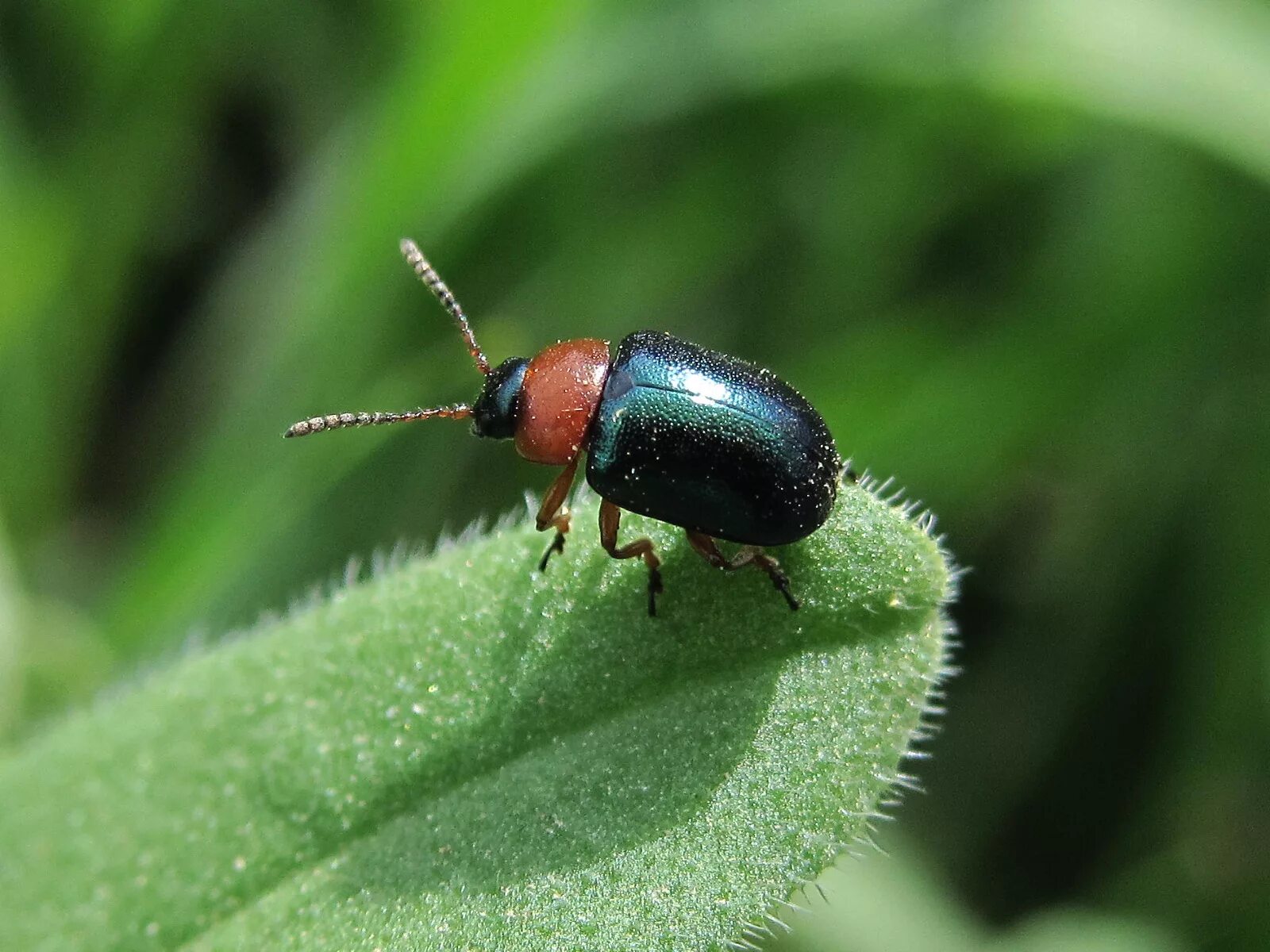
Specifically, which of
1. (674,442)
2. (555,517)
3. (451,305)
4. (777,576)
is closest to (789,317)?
(451,305)

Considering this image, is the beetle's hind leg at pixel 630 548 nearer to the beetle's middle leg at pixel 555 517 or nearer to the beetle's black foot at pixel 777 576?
the beetle's middle leg at pixel 555 517

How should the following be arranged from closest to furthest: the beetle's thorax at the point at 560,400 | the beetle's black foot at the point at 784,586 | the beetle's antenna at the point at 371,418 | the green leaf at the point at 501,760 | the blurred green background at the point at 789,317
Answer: the green leaf at the point at 501,760 < the beetle's black foot at the point at 784,586 < the beetle's thorax at the point at 560,400 < the beetle's antenna at the point at 371,418 < the blurred green background at the point at 789,317

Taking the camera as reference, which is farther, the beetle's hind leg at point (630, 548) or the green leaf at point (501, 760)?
the beetle's hind leg at point (630, 548)

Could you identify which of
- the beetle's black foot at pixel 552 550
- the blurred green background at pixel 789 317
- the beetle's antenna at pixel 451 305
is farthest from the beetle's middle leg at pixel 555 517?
the blurred green background at pixel 789 317

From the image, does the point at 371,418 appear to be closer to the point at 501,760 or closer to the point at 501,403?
the point at 501,403

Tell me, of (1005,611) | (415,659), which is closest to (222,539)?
(415,659)

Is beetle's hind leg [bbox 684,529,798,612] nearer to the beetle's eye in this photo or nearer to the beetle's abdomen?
the beetle's abdomen
